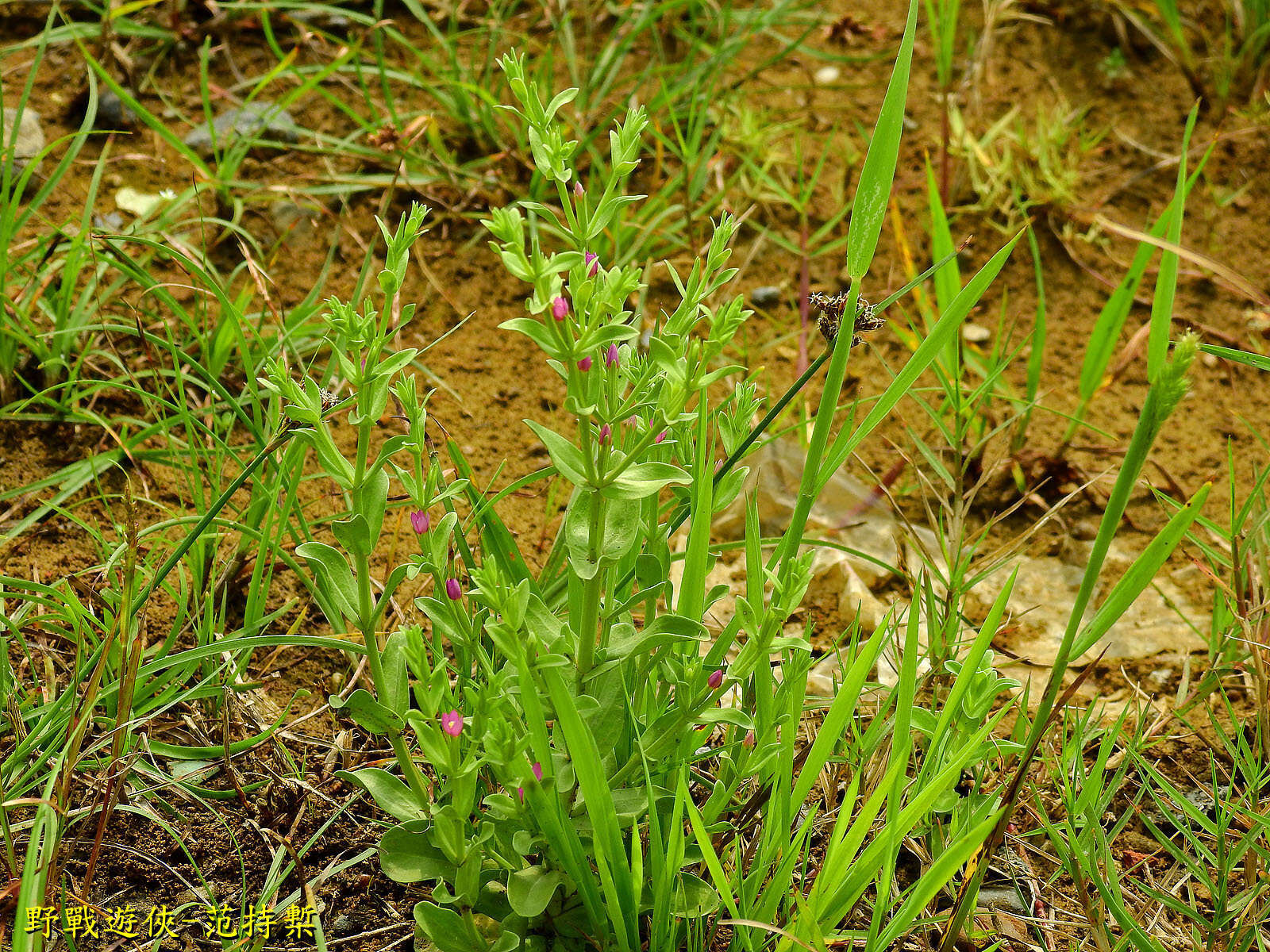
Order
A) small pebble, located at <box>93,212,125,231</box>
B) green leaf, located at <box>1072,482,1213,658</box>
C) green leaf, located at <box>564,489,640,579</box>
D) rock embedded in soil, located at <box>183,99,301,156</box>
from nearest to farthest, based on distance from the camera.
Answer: green leaf, located at <box>1072,482,1213,658</box> → green leaf, located at <box>564,489,640,579</box> → small pebble, located at <box>93,212,125,231</box> → rock embedded in soil, located at <box>183,99,301,156</box>

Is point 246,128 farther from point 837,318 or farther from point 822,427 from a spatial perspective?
point 822,427

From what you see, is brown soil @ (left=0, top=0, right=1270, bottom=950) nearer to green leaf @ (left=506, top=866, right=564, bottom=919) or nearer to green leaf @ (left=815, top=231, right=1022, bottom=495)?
green leaf @ (left=506, top=866, right=564, bottom=919)

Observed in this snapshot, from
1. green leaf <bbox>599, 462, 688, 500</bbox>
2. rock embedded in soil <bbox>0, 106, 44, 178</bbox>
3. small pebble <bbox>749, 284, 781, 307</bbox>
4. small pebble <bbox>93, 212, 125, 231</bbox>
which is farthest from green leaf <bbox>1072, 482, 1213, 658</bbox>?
rock embedded in soil <bbox>0, 106, 44, 178</bbox>

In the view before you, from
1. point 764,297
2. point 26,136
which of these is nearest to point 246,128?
point 26,136

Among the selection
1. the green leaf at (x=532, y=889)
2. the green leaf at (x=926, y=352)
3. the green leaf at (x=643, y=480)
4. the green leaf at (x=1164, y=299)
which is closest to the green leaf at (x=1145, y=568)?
the green leaf at (x=1164, y=299)

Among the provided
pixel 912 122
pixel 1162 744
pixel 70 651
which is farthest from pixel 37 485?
pixel 912 122

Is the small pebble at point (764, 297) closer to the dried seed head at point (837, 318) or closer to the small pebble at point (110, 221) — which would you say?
the dried seed head at point (837, 318)
